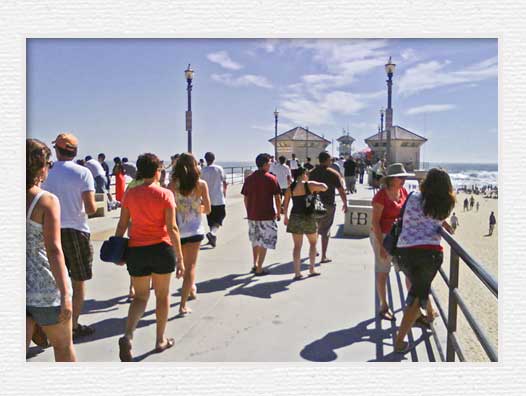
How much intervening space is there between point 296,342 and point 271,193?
238cm

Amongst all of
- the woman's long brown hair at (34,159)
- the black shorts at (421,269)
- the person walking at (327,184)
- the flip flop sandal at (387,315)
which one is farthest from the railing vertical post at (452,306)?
the person walking at (327,184)

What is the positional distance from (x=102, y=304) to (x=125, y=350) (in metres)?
1.63

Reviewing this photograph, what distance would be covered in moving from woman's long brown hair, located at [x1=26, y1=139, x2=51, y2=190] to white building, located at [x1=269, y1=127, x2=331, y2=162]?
39.4 metres

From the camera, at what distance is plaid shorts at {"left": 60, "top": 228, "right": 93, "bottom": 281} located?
3797 millimetres

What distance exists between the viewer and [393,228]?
152 inches

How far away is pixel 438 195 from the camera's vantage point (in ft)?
11.5

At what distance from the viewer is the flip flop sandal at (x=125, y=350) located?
11.4 ft

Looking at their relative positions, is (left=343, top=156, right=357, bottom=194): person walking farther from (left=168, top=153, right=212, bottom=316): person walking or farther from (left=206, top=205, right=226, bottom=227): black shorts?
(left=168, top=153, right=212, bottom=316): person walking

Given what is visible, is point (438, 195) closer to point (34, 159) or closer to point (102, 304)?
point (34, 159)

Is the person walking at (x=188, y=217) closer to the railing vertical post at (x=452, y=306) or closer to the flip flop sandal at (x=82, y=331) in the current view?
the flip flop sandal at (x=82, y=331)

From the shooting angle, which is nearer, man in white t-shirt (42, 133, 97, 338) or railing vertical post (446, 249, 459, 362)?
railing vertical post (446, 249, 459, 362)

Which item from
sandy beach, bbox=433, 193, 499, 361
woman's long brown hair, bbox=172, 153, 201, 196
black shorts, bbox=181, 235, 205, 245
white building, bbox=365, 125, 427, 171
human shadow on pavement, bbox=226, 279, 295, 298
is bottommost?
sandy beach, bbox=433, 193, 499, 361

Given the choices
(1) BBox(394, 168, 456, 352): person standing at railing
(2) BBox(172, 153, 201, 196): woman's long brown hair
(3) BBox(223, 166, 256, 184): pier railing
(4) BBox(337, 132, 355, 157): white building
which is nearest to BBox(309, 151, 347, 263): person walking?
Answer: (2) BBox(172, 153, 201, 196): woman's long brown hair
